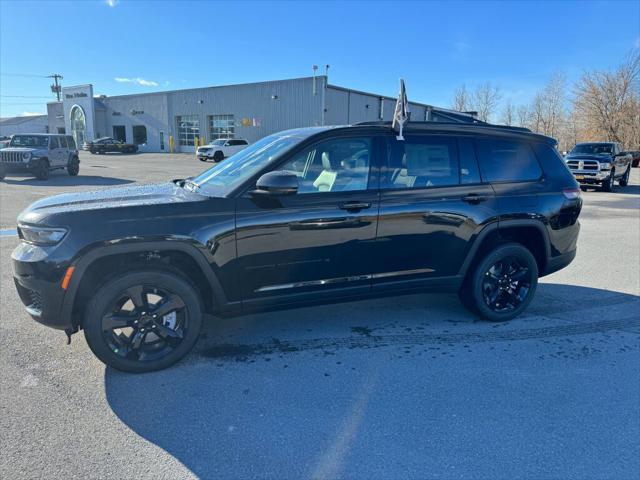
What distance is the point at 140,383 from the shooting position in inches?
125

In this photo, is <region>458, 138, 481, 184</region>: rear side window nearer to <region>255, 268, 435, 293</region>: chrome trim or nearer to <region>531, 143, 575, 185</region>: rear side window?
<region>531, 143, 575, 185</region>: rear side window

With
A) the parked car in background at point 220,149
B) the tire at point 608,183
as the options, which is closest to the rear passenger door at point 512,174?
the tire at point 608,183

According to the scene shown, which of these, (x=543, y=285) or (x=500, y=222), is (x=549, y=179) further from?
(x=543, y=285)

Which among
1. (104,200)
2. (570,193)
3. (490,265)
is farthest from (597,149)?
(104,200)

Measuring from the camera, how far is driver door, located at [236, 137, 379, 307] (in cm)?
335

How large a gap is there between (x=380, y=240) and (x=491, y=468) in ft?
6.13

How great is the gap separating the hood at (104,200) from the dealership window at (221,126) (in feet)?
141

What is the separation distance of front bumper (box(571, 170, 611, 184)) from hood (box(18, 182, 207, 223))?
18360 mm

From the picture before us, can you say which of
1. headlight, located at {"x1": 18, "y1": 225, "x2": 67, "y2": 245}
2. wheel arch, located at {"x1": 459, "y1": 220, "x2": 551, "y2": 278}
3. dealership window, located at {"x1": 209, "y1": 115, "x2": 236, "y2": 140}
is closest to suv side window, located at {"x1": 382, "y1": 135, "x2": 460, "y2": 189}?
wheel arch, located at {"x1": 459, "y1": 220, "x2": 551, "y2": 278}

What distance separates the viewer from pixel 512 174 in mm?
4316

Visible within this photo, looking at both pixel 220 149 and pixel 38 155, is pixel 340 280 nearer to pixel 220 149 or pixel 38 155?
pixel 38 155

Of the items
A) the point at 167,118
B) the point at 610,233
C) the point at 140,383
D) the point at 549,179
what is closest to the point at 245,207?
the point at 140,383

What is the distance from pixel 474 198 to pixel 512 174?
0.60m

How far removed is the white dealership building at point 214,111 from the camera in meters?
40.0
